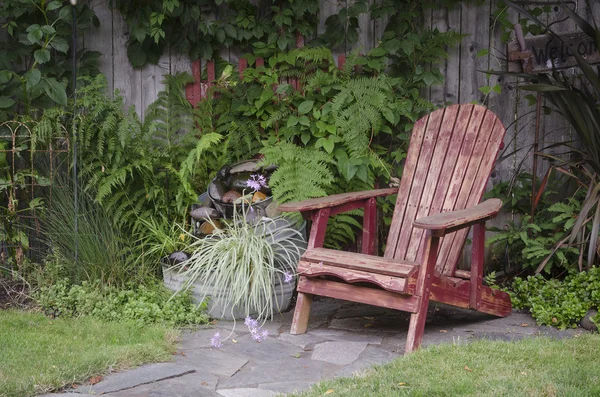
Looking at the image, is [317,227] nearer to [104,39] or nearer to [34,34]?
[34,34]

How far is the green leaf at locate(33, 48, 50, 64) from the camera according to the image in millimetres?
4500

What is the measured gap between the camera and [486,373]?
9.02 ft

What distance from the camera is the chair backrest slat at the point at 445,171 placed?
12.6 feet

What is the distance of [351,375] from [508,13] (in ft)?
9.36

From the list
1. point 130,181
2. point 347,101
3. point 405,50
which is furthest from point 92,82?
point 405,50

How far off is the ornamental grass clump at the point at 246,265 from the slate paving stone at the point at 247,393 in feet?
2.94

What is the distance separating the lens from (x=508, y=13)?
4.75 metres

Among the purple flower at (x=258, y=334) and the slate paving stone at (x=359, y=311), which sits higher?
the purple flower at (x=258, y=334)

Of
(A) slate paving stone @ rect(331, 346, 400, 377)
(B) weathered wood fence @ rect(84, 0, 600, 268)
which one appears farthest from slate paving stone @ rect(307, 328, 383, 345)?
(B) weathered wood fence @ rect(84, 0, 600, 268)

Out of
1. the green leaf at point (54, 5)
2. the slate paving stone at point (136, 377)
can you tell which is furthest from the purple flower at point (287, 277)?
the green leaf at point (54, 5)

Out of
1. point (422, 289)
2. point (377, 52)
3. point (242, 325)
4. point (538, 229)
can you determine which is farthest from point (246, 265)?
point (377, 52)

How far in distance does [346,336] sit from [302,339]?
8.6 inches

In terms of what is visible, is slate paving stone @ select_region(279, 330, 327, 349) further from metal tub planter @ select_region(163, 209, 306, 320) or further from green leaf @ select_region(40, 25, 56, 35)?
green leaf @ select_region(40, 25, 56, 35)

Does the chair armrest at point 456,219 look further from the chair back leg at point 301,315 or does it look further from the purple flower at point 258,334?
the purple flower at point 258,334
